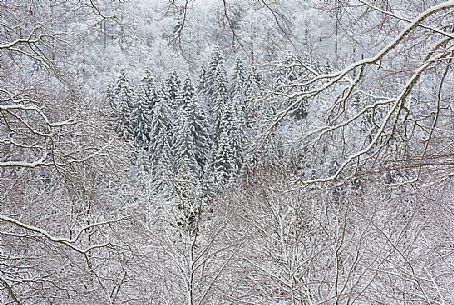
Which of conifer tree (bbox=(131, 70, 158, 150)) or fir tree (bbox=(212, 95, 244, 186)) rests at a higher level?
conifer tree (bbox=(131, 70, 158, 150))

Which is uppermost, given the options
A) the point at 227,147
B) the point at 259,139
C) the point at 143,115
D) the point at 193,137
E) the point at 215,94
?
the point at 215,94

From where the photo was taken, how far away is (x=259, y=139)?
4.12 metres

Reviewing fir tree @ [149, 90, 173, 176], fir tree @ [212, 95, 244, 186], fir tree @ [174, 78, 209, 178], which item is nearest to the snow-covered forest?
fir tree @ [212, 95, 244, 186]

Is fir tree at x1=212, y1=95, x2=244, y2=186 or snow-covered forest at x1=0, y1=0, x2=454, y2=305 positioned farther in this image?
fir tree at x1=212, y1=95, x2=244, y2=186

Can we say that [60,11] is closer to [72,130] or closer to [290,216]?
[72,130]

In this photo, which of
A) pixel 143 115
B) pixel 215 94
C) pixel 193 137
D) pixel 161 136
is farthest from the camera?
pixel 215 94

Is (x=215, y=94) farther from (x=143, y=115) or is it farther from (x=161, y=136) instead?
(x=161, y=136)

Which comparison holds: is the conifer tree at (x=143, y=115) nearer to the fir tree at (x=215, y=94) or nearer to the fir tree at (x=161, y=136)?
the fir tree at (x=161, y=136)

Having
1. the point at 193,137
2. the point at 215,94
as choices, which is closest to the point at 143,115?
the point at 193,137

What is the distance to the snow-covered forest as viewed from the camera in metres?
3.25

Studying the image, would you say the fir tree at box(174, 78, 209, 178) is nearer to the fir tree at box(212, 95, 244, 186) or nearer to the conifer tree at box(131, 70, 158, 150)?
the fir tree at box(212, 95, 244, 186)

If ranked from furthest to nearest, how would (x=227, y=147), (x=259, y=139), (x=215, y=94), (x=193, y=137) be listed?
(x=215, y=94) < (x=193, y=137) < (x=227, y=147) < (x=259, y=139)

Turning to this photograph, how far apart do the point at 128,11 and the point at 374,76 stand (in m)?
1.98

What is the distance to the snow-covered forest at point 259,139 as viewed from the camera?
3.25 m
